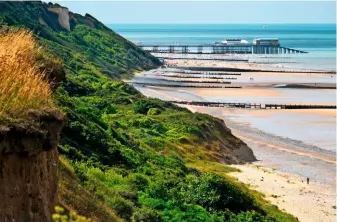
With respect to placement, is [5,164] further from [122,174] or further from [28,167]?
[122,174]

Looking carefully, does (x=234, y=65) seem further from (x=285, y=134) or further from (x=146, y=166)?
(x=146, y=166)

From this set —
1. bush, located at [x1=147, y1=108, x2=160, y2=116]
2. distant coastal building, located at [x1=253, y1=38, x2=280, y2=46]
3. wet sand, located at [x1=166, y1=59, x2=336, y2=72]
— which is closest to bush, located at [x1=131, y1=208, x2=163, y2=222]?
bush, located at [x1=147, y1=108, x2=160, y2=116]

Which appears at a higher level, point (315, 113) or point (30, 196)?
point (30, 196)

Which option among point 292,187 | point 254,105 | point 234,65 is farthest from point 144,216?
point 234,65

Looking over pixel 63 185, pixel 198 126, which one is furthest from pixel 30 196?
pixel 198 126

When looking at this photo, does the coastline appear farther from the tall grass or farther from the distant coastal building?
the distant coastal building

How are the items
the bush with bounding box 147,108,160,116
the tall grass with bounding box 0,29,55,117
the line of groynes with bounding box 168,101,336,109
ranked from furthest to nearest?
the line of groynes with bounding box 168,101,336,109, the bush with bounding box 147,108,160,116, the tall grass with bounding box 0,29,55,117
